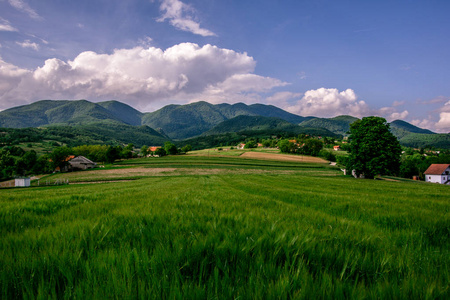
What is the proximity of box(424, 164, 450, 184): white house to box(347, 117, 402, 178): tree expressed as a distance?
78.3 metres

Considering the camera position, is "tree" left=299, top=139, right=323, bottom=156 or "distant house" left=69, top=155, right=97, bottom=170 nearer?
"distant house" left=69, top=155, right=97, bottom=170

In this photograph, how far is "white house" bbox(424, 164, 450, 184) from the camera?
278 ft

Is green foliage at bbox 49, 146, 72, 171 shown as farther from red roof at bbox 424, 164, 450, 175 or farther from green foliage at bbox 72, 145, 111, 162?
red roof at bbox 424, 164, 450, 175

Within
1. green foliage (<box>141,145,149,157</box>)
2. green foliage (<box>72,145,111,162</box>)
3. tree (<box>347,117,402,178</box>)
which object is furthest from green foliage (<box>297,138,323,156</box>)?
green foliage (<box>141,145,149,157</box>)

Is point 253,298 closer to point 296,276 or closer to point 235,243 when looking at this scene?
point 296,276

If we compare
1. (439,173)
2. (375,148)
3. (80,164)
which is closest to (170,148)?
(80,164)

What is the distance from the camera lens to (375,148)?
3684 cm

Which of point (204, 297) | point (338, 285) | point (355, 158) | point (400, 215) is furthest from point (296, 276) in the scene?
point (355, 158)

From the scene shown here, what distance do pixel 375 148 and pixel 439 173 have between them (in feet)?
Answer: 270

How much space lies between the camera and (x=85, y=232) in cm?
258

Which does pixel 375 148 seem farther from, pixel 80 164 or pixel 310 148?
pixel 80 164

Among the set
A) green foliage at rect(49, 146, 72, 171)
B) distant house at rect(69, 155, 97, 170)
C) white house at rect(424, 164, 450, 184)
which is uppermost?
green foliage at rect(49, 146, 72, 171)

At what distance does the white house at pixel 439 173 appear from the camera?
8481 cm

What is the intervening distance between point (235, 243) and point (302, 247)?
0.75 metres
